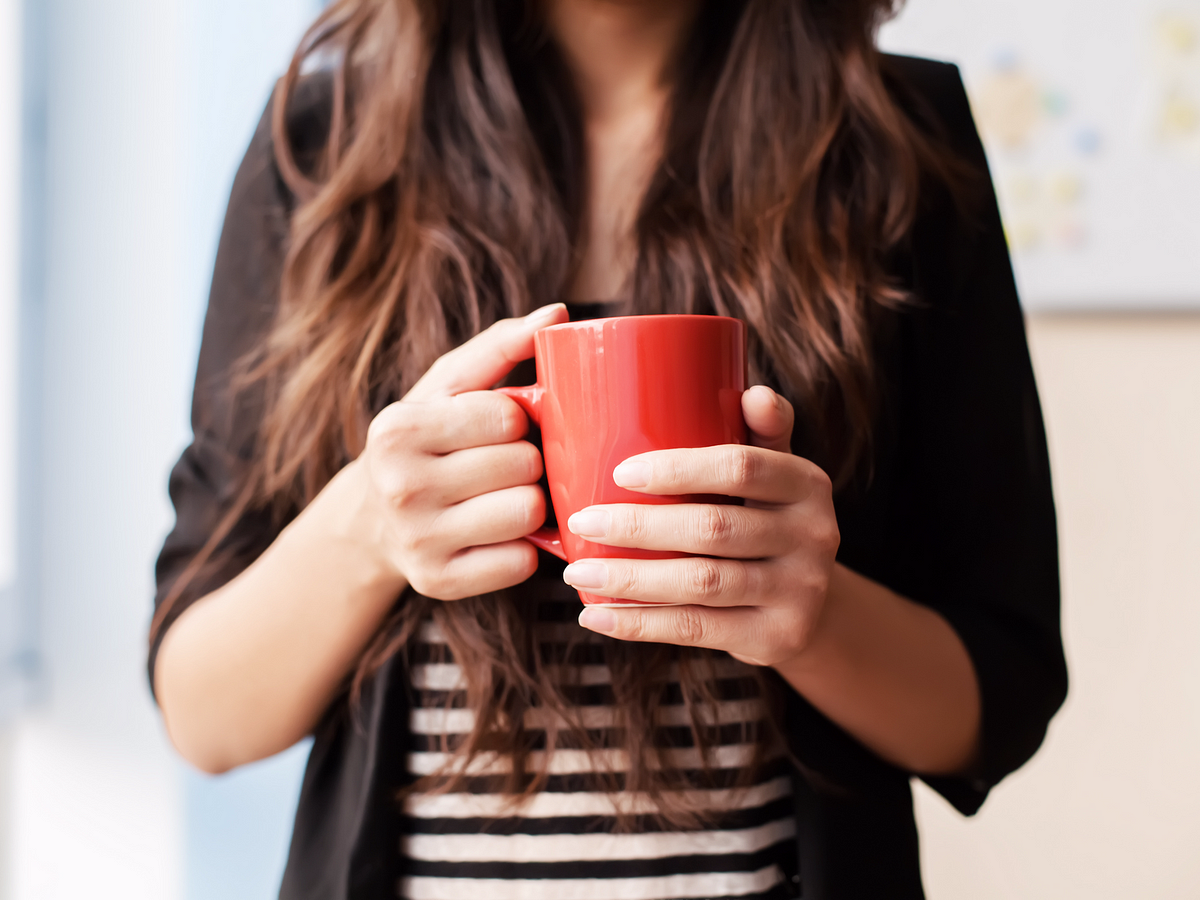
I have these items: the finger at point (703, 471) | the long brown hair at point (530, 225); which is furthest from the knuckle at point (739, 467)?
the long brown hair at point (530, 225)

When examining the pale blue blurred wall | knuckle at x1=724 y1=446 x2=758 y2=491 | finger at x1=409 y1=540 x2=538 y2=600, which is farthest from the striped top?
the pale blue blurred wall

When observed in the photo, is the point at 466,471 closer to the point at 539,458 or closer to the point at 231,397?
the point at 539,458

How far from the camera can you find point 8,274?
109cm

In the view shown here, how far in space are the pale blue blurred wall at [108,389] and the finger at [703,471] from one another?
0.97 meters

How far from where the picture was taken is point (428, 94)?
2.36ft

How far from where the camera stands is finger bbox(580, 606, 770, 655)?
398 mm

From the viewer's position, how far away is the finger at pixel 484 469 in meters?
0.43

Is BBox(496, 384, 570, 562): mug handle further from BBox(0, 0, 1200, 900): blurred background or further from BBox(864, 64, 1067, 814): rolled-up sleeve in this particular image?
BBox(0, 0, 1200, 900): blurred background

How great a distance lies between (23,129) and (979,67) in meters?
1.41

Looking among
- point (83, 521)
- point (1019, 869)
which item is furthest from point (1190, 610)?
point (83, 521)

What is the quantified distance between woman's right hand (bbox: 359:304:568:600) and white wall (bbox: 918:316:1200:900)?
1.23m

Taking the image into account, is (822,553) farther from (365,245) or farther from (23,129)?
(23,129)

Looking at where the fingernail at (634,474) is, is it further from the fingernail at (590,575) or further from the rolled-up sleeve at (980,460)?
the rolled-up sleeve at (980,460)

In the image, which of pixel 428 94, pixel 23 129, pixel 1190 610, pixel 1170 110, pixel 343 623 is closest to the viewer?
pixel 343 623
